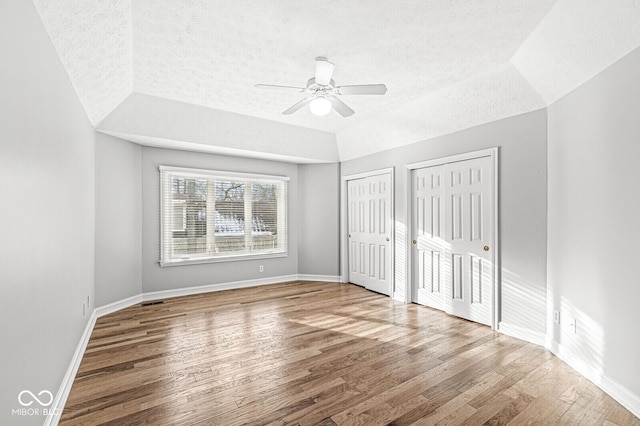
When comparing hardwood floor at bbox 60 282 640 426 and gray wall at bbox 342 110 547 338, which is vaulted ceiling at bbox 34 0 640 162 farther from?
hardwood floor at bbox 60 282 640 426

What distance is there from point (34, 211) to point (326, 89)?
95.0 inches

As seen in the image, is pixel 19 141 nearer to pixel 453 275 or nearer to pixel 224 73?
pixel 224 73

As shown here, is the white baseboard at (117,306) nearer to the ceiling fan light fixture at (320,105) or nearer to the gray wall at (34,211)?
the gray wall at (34,211)

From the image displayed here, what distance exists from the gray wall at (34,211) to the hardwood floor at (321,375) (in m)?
0.52

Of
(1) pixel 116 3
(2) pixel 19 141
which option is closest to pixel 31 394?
(2) pixel 19 141

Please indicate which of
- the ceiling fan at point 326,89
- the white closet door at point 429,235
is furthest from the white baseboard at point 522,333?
the ceiling fan at point 326,89

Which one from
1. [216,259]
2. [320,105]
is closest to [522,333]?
[320,105]

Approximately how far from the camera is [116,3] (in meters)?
2.03

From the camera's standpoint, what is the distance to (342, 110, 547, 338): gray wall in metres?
3.09

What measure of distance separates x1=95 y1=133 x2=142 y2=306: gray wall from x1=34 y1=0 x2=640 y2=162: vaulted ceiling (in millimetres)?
319

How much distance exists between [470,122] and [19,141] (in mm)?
4026

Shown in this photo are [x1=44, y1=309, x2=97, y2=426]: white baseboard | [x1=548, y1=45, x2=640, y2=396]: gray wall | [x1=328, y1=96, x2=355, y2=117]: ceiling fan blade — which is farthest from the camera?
[x1=328, y1=96, x2=355, y2=117]: ceiling fan blade
